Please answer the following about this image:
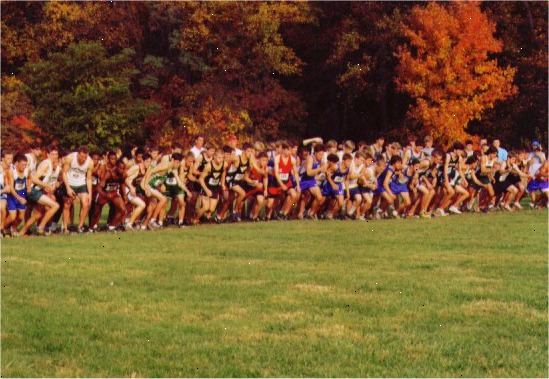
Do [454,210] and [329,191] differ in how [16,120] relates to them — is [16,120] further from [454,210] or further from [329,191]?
[454,210]

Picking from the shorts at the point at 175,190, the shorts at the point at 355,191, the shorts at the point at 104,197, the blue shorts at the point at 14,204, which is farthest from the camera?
the shorts at the point at 355,191

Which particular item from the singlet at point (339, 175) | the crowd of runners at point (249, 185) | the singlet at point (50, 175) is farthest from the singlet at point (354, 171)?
the singlet at point (50, 175)

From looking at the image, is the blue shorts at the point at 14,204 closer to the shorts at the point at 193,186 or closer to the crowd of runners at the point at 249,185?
the crowd of runners at the point at 249,185

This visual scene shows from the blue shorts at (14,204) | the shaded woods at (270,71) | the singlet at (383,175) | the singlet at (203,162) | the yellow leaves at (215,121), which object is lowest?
the blue shorts at (14,204)

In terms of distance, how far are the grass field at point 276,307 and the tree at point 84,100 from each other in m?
27.9

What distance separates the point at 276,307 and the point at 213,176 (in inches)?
454

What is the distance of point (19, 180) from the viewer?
18297 millimetres

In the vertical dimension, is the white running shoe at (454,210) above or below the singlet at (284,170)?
below

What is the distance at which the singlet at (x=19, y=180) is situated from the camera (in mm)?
18189

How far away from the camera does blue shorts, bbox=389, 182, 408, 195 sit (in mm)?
22547

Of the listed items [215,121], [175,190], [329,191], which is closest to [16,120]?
[215,121]

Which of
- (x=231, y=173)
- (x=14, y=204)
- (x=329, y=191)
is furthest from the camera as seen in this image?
(x=329, y=191)

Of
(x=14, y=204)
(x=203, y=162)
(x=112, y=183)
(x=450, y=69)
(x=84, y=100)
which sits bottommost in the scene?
(x=14, y=204)

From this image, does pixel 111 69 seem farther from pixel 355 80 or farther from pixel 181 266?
pixel 181 266
